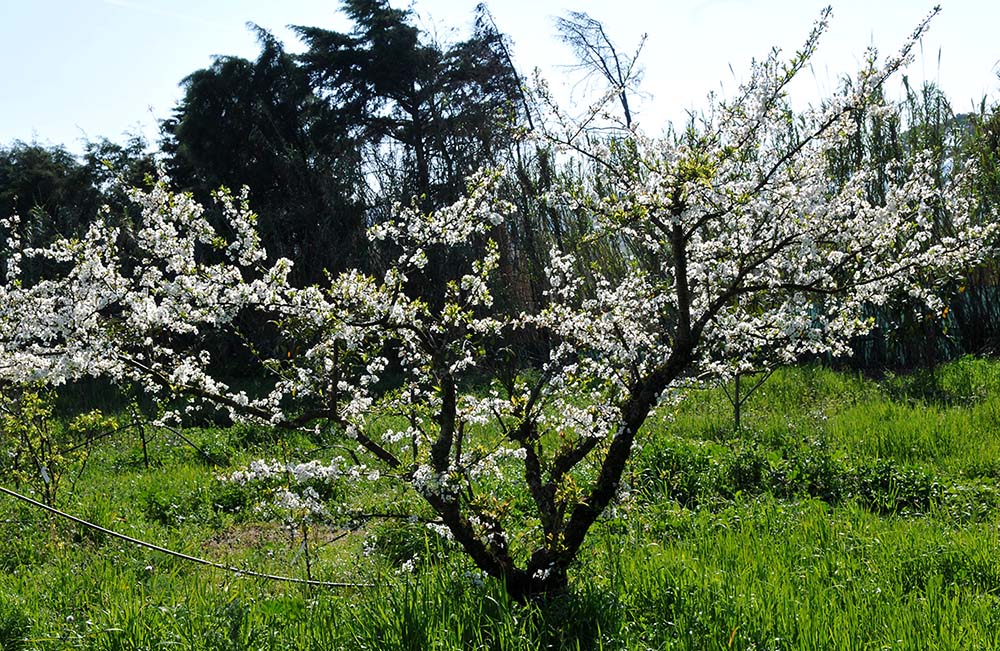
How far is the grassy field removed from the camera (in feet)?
10.6

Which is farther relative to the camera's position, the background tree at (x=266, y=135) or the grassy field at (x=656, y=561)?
the background tree at (x=266, y=135)

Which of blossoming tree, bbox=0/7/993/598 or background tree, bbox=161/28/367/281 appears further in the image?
background tree, bbox=161/28/367/281

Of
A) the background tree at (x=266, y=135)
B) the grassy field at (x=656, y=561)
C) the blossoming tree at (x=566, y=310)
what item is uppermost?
the background tree at (x=266, y=135)

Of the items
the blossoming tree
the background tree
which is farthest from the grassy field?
the background tree

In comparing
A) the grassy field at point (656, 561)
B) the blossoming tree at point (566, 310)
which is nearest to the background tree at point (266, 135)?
the grassy field at point (656, 561)

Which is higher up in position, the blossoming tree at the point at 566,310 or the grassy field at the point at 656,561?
the blossoming tree at the point at 566,310

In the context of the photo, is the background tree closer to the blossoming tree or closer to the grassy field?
the grassy field

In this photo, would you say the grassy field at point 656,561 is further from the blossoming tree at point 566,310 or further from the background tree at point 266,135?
the background tree at point 266,135

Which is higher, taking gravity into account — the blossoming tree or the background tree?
the background tree

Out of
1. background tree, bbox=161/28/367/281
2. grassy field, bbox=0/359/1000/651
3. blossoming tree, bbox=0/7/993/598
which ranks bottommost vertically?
grassy field, bbox=0/359/1000/651

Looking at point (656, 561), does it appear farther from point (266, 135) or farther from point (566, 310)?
point (266, 135)

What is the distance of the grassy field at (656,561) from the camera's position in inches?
127

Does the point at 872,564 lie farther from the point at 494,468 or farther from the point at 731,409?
the point at 731,409

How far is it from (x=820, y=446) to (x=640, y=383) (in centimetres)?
372
